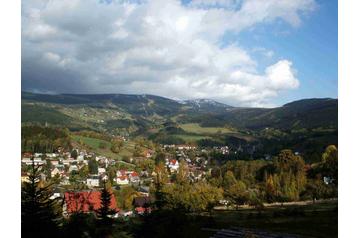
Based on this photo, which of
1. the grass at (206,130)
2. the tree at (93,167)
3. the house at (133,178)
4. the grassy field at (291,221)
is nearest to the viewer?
the grassy field at (291,221)

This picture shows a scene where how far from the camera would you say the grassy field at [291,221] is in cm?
1810

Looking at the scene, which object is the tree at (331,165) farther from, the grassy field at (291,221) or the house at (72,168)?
the house at (72,168)

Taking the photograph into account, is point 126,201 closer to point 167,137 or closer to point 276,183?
point 276,183

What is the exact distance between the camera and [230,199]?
32.3m

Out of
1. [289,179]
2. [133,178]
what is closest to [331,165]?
[289,179]

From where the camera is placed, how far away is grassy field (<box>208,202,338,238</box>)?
18.1 meters

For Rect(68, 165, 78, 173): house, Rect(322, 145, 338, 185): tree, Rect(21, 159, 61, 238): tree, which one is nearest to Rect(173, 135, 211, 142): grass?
Rect(68, 165, 78, 173): house

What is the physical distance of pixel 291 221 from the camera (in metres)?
21.7

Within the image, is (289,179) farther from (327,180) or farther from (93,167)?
(93,167)

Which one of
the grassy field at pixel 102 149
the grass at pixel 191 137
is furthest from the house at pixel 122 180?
the grass at pixel 191 137
